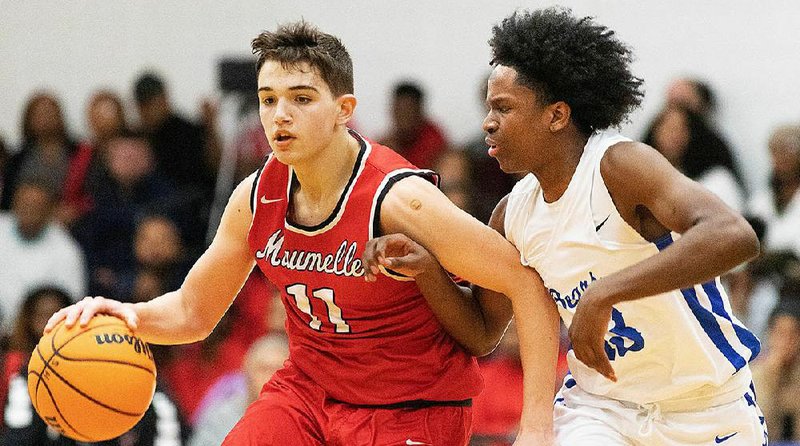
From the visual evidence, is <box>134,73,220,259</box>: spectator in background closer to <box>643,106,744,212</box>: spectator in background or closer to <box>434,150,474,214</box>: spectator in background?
<box>434,150,474,214</box>: spectator in background

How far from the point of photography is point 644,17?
916 centimetres

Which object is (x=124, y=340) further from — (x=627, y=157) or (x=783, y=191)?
(x=783, y=191)

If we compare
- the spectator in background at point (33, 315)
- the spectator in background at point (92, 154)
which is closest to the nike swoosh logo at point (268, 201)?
the spectator in background at point (33, 315)

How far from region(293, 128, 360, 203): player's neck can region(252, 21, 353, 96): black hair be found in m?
0.19

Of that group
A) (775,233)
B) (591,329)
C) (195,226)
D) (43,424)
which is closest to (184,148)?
(195,226)

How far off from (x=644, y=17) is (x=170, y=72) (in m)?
3.83

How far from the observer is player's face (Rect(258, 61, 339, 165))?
4418mm

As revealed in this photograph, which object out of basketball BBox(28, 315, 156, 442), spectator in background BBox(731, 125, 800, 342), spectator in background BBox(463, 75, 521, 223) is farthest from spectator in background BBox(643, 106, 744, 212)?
basketball BBox(28, 315, 156, 442)

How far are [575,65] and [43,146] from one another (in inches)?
247

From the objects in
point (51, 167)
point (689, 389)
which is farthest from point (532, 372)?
point (51, 167)

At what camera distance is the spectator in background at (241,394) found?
22.3 ft

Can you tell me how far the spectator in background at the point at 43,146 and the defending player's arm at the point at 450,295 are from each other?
5585 millimetres

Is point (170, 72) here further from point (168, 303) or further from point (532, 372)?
point (532, 372)

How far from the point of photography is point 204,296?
4.92 m
